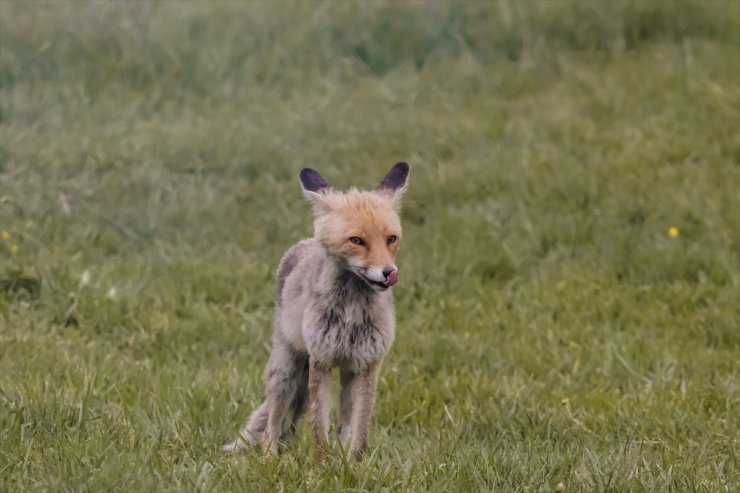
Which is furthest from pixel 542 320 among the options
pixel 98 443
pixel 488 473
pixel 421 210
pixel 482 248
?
pixel 98 443

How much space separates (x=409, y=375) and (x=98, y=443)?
2.68 metres

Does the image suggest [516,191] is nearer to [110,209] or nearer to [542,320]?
[542,320]

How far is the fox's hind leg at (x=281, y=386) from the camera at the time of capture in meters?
5.31

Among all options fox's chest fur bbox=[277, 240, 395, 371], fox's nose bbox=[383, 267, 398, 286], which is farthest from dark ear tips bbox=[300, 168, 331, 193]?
fox's nose bbox=[383, 267, 398, 286]

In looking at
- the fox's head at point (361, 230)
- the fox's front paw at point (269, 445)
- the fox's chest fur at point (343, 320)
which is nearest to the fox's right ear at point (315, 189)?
the fox's head at point (361, 230)

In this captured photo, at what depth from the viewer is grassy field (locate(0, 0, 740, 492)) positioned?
18.1 ft

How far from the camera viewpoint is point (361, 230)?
466 cm

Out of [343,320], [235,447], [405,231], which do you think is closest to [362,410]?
[343,320]

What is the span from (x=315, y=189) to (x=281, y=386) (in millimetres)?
969

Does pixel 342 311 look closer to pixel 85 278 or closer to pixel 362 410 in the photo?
pixel 362 410

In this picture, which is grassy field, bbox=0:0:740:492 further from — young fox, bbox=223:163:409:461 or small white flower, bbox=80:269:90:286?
young fox, bbox=223:163:409:461

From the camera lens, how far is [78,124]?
1121 cm

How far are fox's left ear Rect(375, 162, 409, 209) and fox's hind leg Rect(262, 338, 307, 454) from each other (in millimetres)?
876

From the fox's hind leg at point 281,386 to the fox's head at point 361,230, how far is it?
28.9 inches
